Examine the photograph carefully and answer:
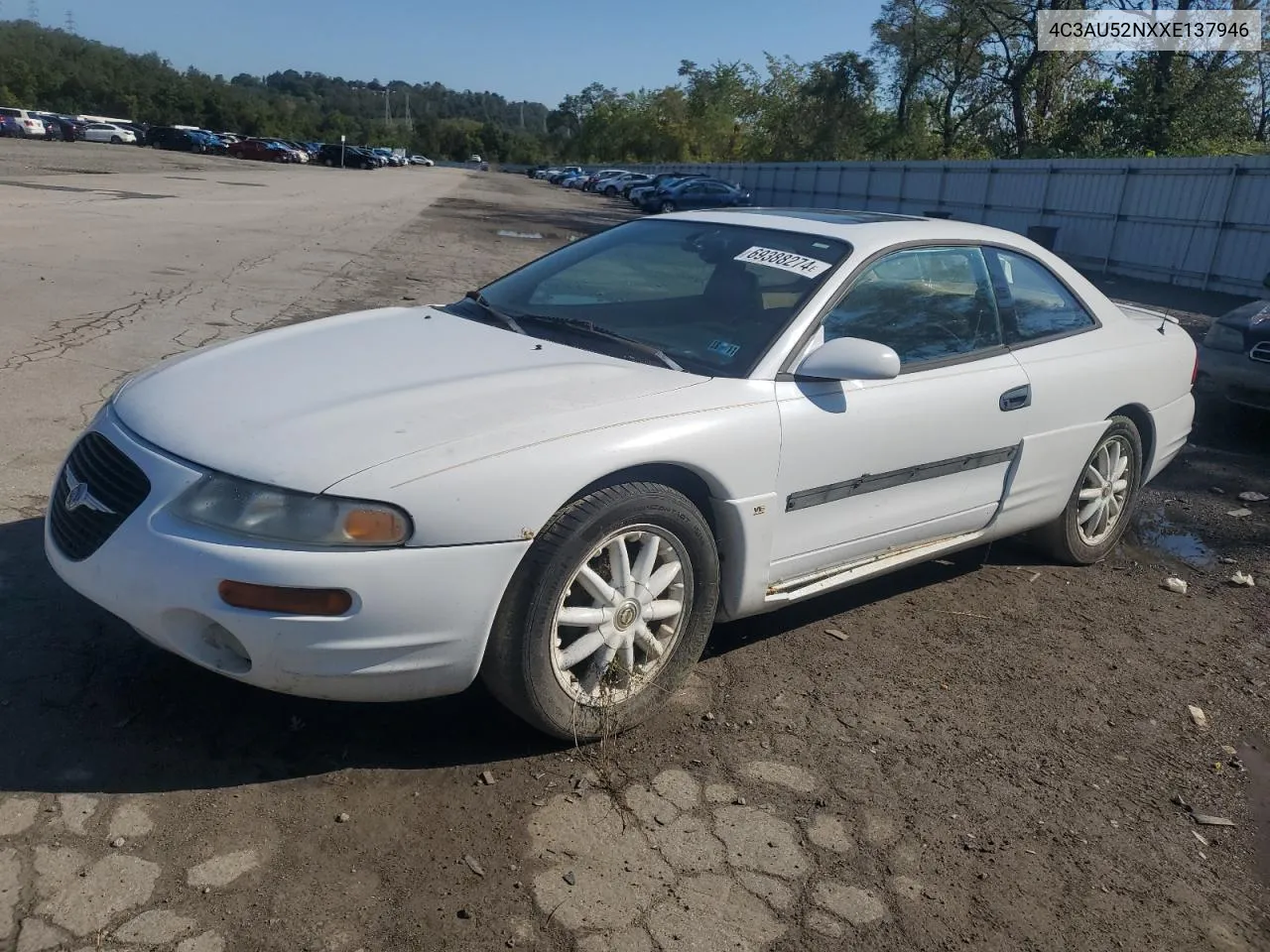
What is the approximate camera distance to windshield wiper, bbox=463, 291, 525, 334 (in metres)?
3.87

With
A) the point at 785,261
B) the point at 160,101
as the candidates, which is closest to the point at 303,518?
the point at 785,261

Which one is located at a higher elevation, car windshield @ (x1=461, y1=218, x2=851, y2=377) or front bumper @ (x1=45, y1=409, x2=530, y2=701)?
car windshield @ (x1=461, y1=218, x2=851, y2=377)

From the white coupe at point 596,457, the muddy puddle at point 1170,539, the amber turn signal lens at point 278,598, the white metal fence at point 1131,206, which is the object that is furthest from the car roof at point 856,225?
the white metal fence at point 1131,206

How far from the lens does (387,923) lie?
2.34 meters

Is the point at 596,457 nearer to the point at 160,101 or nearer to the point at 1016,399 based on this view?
the point at 1016,399

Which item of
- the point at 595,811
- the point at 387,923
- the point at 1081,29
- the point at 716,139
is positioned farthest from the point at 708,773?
the point at 716,139

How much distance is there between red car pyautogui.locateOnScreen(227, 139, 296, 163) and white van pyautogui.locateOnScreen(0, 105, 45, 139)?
39.5ft

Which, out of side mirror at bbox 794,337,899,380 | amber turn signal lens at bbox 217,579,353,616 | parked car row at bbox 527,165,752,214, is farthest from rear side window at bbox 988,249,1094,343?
parked car row at bbox 527,165,752,214

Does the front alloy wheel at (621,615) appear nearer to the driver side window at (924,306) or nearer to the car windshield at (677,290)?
the car windshield at (677,290)

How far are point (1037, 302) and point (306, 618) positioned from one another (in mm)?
3359

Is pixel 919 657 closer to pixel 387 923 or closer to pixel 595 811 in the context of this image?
pixel 595 811

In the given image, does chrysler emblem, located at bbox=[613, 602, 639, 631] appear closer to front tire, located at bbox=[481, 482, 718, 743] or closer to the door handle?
front tire, located at bbox=[481, 482, 718, 743]

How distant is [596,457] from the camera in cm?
290

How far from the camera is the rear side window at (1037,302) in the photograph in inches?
173
